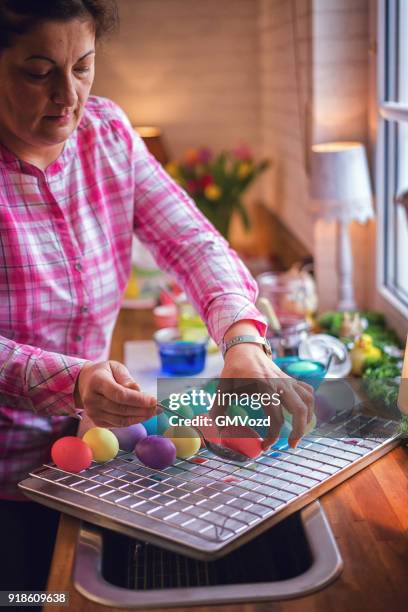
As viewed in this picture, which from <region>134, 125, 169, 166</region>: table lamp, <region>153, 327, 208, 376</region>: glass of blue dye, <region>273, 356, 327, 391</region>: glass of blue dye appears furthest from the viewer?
<region>134, 125, 169, 166</region>: table lamp

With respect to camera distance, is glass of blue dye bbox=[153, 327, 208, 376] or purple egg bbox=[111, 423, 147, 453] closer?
purple egg bbox=[111, 423, 147, 453]

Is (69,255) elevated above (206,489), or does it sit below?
above

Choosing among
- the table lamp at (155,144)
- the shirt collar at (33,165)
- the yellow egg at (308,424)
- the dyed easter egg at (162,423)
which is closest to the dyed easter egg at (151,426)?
the dyed easter egg at (162,423)

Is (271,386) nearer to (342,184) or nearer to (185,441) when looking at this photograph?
(185,441)

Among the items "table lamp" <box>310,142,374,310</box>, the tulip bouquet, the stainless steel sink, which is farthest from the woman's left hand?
the tulip bouquet

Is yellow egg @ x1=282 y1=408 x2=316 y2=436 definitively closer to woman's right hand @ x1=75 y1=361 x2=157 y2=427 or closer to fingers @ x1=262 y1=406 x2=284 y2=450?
fingers @ x1=262 y1=406 x2=284 y2=450

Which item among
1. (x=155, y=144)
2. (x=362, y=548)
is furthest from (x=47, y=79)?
(x=155, y=144)

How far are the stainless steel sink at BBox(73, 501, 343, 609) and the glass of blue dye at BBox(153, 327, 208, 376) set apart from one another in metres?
0.69

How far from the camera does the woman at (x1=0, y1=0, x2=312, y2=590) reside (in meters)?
1.22

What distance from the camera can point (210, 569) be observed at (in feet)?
4.06

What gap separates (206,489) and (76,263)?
48 centimetres

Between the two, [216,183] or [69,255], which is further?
[216,183]

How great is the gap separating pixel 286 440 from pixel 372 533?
245 millimetres

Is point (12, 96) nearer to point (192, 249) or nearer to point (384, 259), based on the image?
point (192, 249)
